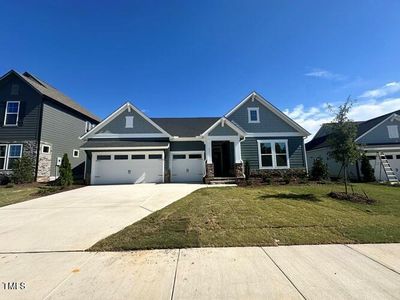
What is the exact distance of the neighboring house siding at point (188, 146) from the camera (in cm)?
1717

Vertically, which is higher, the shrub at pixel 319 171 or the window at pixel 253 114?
the window at pixel 253 114

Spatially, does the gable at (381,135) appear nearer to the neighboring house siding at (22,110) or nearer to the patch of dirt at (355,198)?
the patch of dirt at (355,198)

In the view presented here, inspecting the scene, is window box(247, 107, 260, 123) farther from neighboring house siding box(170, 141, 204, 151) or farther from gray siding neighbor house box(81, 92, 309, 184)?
neighboring house siding box(170, 141, 204, 151)

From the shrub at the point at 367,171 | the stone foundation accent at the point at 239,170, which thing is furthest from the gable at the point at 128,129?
the shrub at the point at 367,171

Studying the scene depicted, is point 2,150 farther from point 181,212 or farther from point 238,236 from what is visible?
point 238,236

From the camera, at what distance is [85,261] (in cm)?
380

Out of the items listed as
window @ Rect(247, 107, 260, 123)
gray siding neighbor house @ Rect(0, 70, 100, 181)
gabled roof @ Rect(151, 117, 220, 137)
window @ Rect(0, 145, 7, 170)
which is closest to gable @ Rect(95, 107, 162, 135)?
gabled roof @ Rect(151, 117, 220, 137)

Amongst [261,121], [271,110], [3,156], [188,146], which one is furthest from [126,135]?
[271,110]

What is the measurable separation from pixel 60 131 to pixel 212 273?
65.6 ft

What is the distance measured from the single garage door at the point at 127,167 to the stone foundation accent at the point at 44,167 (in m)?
4.28

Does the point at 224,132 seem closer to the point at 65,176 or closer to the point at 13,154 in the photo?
the point at 65,176

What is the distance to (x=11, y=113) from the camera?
1683 cm

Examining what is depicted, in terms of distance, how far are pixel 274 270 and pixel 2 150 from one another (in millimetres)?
21015

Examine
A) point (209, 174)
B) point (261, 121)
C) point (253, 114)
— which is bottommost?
point (209, 174)
